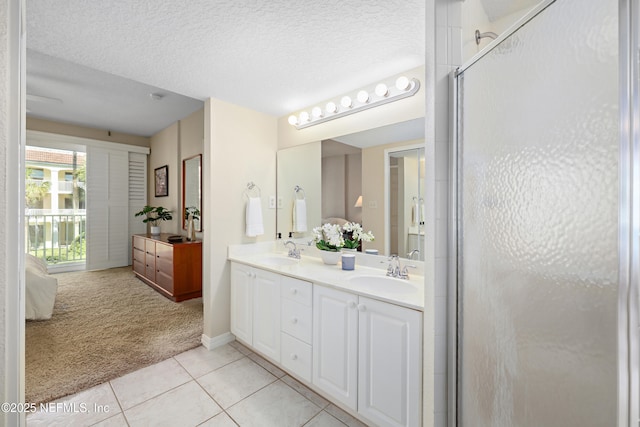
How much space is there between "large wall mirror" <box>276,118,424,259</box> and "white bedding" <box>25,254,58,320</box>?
2532 mm

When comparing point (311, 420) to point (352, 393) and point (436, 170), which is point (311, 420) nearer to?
point (352, 393)

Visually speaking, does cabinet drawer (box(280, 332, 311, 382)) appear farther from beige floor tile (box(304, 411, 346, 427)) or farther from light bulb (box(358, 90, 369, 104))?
light bulb (box(358, 90, 369, 104))

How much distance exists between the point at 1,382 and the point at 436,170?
1.38 metres

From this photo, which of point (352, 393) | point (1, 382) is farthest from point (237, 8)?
point (352, 393)

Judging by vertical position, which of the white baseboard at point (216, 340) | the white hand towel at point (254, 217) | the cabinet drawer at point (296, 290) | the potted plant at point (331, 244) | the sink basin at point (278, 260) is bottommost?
the white baseboard at point (216, 340)

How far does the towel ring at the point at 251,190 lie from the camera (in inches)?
101

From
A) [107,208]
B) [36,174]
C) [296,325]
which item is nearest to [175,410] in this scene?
[296,325]

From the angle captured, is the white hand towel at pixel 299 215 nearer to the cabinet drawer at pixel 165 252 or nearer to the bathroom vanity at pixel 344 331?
the bathroom vanity at pixel 344 331

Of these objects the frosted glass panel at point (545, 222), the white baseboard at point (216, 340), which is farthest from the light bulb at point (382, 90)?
the white baseboard at point (216, 340)

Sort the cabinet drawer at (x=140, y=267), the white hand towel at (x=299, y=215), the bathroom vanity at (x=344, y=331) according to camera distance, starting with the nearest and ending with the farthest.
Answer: the bathroom vanity at (x=344, y=331) < the white hand towel at (x=299, y=215) < the cabinet drawer at (x=140, y=267)

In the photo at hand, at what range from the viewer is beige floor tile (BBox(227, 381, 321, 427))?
1524 mm

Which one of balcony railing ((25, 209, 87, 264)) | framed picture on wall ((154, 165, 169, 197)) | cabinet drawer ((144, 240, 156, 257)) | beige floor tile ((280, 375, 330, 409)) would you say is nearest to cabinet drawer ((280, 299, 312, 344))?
beige floor tile ((280, 375, 330, 409))

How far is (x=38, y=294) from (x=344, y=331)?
10.5 feet

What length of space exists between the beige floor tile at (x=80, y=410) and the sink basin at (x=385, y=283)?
1.68m
